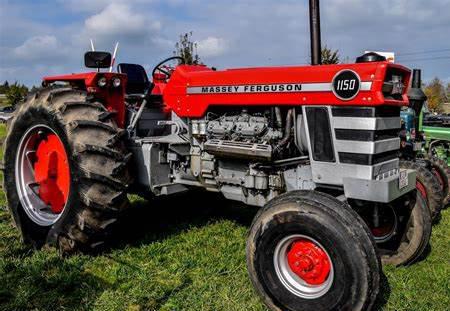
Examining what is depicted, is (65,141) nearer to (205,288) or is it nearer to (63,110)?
(63,110)

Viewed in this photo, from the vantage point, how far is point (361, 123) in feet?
9.94

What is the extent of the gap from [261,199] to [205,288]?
0.86 meters

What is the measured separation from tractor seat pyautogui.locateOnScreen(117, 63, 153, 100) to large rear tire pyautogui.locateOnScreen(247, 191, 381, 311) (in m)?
2.80

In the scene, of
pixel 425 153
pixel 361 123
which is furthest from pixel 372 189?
pixel 425 153

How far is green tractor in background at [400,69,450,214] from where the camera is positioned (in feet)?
16.8

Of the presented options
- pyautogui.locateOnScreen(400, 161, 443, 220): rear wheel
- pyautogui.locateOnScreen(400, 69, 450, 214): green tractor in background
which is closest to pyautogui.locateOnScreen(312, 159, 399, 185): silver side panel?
pyautogui.locateOnScreen(400, 69, 450, 214): green tractor in background

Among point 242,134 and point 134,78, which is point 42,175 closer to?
Answer: point 134,78

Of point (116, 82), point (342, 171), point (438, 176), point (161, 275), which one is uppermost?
point (116, 82)

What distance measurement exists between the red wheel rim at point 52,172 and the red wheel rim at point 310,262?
7.50 feet

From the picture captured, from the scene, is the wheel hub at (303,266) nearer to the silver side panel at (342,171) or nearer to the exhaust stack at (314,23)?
the silver side panel at (342,171)

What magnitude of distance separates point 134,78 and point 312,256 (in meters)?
3.21

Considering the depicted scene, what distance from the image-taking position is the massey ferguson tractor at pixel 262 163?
2.93 m

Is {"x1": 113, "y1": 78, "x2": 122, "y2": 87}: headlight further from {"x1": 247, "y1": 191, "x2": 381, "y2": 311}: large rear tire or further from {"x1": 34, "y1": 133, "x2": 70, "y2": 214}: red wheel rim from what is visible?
{"x1": 247, "y1": 191, "x2": 381, "y2": 311}: large rear tire

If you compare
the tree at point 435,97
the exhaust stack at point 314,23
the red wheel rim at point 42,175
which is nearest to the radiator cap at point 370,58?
the exhaust stack at point 314,23
